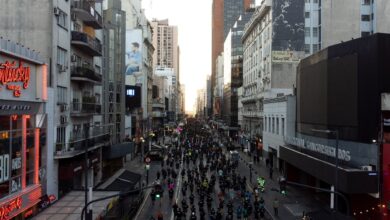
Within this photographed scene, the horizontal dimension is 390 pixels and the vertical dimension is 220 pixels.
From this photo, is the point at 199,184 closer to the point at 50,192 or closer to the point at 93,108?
the point at 93,108

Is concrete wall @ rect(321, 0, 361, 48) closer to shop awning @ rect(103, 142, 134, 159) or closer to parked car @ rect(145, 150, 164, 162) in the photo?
parked car @ rect(145, 150, 164, 162)

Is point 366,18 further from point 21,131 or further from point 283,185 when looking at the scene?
point 21,131

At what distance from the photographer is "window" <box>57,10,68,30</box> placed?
110ft

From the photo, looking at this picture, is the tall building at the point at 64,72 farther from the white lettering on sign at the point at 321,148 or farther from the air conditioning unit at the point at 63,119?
the white lettering on sign at the point at 321,148

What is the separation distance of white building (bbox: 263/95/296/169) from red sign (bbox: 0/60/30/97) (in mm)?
32351

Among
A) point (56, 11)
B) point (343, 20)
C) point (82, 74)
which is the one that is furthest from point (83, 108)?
point (343, 20)

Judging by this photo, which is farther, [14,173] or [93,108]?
[93,108]

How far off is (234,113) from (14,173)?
339 feet

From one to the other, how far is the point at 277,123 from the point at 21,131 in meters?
39.6

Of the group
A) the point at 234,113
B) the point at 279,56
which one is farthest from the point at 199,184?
the point at 234,113

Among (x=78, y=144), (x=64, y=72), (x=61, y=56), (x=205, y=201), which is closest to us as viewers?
(x=61, y=56)

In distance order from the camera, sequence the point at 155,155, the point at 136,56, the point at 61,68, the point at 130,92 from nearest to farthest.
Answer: the point at 61,68, the point at 130,92, the point at 136,56, the point at 155,155

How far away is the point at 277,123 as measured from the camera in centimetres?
5916

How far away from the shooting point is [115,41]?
5775 cm
